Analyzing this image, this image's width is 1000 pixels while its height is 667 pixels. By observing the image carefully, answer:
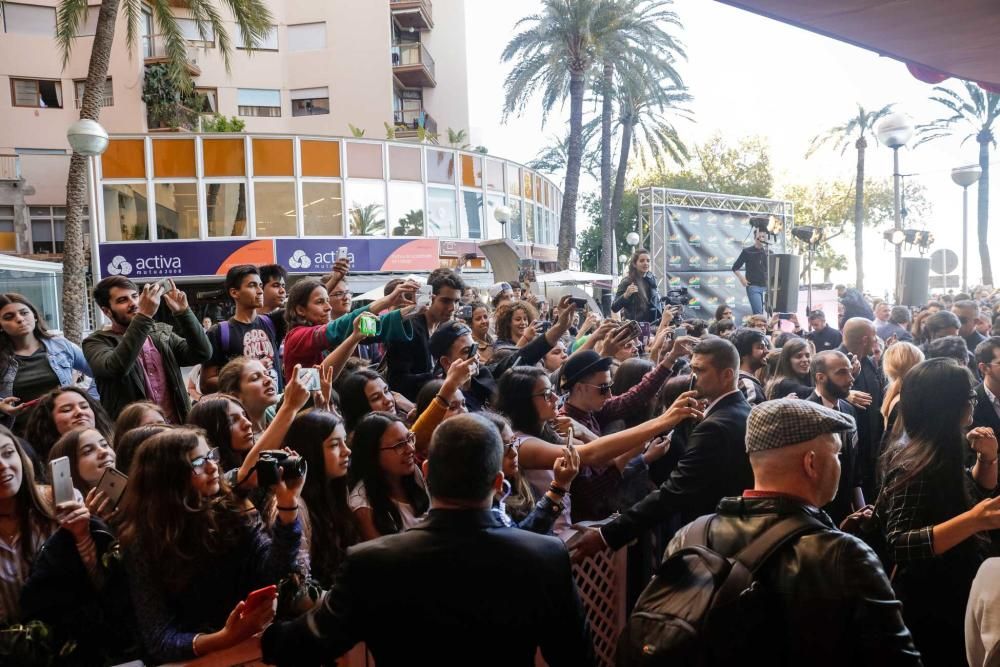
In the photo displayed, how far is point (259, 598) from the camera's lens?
98.1 inches

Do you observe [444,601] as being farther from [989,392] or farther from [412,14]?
[412,14]

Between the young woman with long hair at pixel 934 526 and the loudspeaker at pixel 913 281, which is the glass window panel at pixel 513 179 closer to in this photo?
the loudspeaker at pixel 913 281

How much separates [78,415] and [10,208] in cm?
3180

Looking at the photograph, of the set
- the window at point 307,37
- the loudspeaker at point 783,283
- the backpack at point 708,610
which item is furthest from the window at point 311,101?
A: the backpack at point 708,610

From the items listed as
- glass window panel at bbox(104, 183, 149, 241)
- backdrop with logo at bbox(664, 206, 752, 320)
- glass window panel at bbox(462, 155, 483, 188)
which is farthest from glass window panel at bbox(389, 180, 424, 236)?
backdrop with logo at bbox(664, 206, 752, 320)

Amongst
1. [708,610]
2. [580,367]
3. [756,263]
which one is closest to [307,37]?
[756,263]

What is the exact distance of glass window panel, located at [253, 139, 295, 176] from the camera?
2712cm

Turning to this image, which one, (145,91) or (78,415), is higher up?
(145,91)

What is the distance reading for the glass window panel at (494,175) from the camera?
31075 mm

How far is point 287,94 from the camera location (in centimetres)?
3619

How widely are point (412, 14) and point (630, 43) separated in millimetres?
14491

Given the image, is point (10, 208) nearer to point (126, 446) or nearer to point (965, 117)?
point (126, 446)

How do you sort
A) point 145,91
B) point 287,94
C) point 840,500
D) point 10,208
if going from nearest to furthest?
point 840,500 < point 10,208 < point 145,91 < point 287,94

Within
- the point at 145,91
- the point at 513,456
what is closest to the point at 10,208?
the point at 145,91
